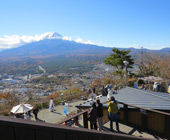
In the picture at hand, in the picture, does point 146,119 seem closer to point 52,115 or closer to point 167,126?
point 167,126

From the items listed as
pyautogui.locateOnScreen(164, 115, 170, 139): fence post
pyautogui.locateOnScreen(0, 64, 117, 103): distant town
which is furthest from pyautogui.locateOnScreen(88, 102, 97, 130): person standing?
pyautogui.locateOnScreen(0, 64, 117, 103): distant town

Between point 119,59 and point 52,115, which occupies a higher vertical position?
point 119,59

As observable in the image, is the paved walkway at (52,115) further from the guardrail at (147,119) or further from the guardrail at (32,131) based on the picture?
the guardrail at (32,131)

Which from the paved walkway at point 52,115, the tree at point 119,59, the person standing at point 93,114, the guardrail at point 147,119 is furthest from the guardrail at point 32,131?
the tree at point 119,59

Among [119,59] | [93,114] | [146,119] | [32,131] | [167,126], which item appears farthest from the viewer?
[119,59]

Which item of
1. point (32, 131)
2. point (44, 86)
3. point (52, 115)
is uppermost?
point (32, 131)

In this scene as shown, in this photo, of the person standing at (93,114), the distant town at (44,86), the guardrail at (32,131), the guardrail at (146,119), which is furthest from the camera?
the distant town at (44,86)

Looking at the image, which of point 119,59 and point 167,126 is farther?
point 119,59

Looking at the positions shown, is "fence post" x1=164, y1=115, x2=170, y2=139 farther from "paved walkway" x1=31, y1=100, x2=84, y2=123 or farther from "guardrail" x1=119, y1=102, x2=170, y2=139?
"paved walkway" x1=31, y1=100, x2=84, y2=123

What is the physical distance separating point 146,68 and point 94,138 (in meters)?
26.1

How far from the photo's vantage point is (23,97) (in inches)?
543

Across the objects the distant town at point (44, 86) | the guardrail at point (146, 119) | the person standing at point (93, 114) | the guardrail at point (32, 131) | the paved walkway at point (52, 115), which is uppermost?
the guardrail at point (32, 131)

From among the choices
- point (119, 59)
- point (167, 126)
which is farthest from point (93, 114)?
point (119, 59)

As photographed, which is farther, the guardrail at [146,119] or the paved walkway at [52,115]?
the paved walkway at [52,115]
